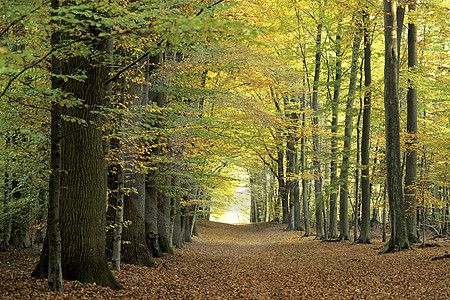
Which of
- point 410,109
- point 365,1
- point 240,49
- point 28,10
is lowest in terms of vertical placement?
point 28,10

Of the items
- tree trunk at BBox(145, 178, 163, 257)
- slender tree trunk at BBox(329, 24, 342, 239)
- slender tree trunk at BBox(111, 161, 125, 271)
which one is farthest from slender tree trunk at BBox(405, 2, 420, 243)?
slender tree trunk at BBox(111, 161, 125, 271)

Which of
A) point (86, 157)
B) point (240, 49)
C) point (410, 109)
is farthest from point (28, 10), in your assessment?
point (410, 109)

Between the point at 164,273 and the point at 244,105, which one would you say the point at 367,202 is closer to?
the point at 244,105

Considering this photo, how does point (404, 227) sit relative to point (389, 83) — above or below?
below

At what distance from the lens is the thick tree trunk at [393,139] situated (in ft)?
39.3

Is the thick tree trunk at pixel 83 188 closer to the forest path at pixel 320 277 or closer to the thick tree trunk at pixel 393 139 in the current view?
the forest path at pixel 320 277

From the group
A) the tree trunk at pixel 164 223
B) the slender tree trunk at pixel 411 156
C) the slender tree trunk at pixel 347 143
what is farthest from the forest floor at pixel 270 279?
the slender tree trunk at pixel 347 143

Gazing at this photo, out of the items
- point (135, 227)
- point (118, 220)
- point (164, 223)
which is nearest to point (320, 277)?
point (135, 227)

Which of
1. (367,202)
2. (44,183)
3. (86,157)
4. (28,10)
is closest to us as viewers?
(28,10)

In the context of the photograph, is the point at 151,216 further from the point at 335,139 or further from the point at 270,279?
the point at 335,139

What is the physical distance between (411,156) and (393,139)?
2.63 m

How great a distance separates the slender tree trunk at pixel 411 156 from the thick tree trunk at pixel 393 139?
36.3 inches

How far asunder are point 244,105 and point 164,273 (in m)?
6.96

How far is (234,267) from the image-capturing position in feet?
40.9
